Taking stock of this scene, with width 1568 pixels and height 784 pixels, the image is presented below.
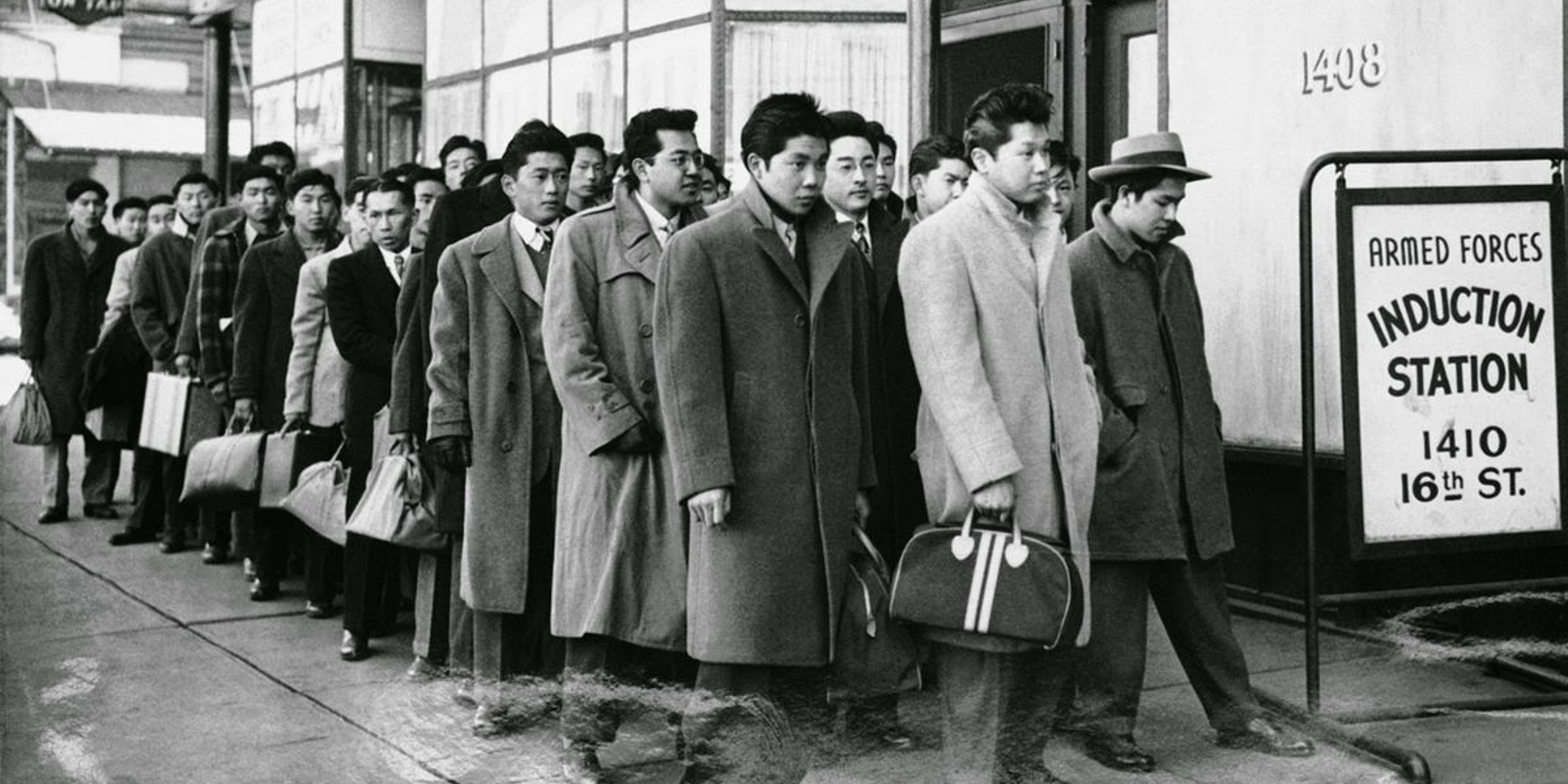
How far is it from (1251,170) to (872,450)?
311 centimetres

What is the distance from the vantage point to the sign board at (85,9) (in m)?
17.9

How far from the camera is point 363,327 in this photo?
25.6ft

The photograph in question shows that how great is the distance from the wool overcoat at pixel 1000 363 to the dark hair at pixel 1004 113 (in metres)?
0.13

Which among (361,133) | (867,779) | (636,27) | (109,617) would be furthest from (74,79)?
(867,779)

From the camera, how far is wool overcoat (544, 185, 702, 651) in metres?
5.58

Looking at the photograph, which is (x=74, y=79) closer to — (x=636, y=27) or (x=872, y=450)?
(x=636, y=27)

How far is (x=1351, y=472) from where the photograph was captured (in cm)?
593

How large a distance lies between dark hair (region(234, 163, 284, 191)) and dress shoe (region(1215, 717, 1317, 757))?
5983 mm

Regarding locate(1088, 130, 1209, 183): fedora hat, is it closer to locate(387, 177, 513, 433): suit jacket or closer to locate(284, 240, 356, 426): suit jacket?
locate(387, 177, 513, 433): suit jacket

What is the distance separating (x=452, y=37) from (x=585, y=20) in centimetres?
253

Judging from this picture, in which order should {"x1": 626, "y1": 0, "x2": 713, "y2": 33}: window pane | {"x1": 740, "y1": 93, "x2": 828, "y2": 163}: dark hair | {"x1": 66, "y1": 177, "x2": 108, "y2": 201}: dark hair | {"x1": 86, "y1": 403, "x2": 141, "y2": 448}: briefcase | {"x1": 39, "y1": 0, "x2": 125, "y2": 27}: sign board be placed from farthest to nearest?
{"x1": 39, "y1": 0, "x2": 125, "y2": 27}: sign board → {"x1": 626, "y1": 0, "x2": 713, "y2": 33}: window pane → {"x1": 66, "y1": 177, "x2": 108, "y2": 201}: dark hair → {"x1": 86, "y1": 403, "x2": 141, "y2": 448}: briefcase → {"x1": 740, "y1": 93, "x2": 828, "y2": 163}: dark hair

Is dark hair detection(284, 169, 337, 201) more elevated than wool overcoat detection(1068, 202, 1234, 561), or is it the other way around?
dark hair detection(284, 169, 337, 201)

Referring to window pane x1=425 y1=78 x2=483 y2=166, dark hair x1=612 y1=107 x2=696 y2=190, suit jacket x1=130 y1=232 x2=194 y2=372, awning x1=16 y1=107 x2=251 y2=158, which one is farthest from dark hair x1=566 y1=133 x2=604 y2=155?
awning x1=16 y1=107 x2=251 y2=158

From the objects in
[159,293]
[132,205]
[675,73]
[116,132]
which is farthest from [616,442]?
[116,132]
